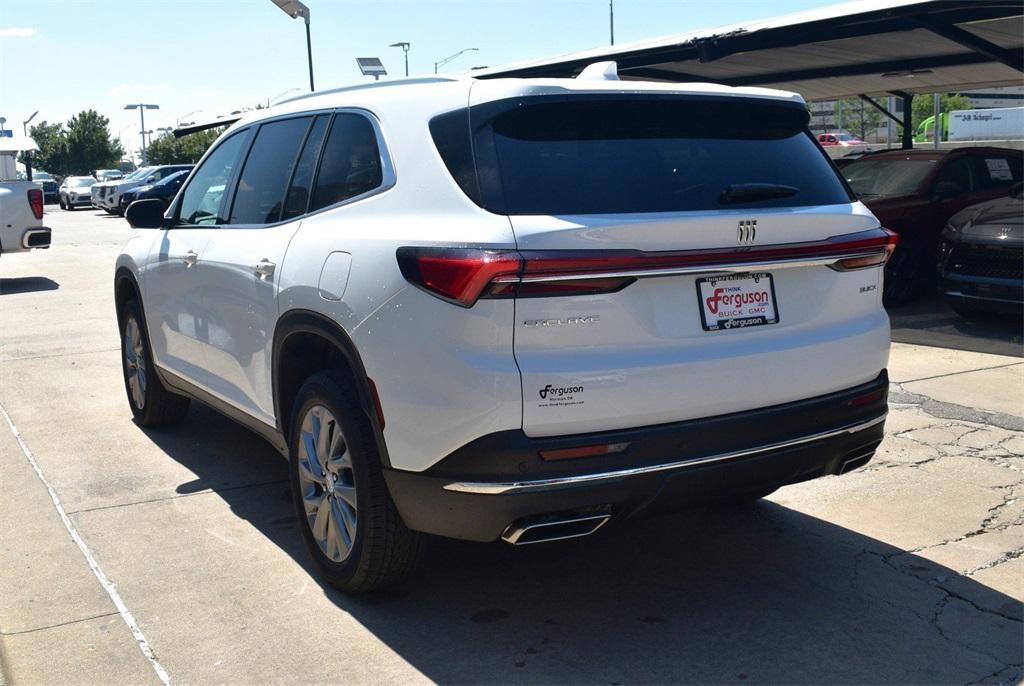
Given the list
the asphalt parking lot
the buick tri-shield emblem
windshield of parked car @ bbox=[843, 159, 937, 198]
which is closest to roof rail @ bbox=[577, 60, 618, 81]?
the buick tri-shield emblem

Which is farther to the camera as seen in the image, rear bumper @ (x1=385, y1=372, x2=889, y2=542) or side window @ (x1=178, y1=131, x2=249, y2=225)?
side window @ (x1=178, y1=131, x2=249, y2=225)

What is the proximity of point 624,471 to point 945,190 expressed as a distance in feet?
31.2

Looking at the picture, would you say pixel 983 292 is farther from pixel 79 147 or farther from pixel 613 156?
pixel 79 147

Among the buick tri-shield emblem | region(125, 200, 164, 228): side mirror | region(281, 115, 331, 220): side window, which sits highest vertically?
region(281, 115, 331, 220): side window

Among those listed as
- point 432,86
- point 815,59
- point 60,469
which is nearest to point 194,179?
point 60,469

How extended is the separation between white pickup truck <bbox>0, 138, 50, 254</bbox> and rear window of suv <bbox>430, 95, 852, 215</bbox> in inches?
538

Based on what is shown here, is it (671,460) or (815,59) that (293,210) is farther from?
(815,59)

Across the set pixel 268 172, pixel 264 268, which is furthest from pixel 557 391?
pixel 268 172

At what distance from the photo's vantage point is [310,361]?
4227 millimetres

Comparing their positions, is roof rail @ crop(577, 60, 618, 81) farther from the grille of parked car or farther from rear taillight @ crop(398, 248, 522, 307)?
the grille of parked car

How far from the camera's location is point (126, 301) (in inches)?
258

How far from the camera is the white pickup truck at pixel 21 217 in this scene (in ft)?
50.5

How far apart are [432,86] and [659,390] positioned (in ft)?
4.42

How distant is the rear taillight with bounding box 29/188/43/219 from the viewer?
51.2 feet
